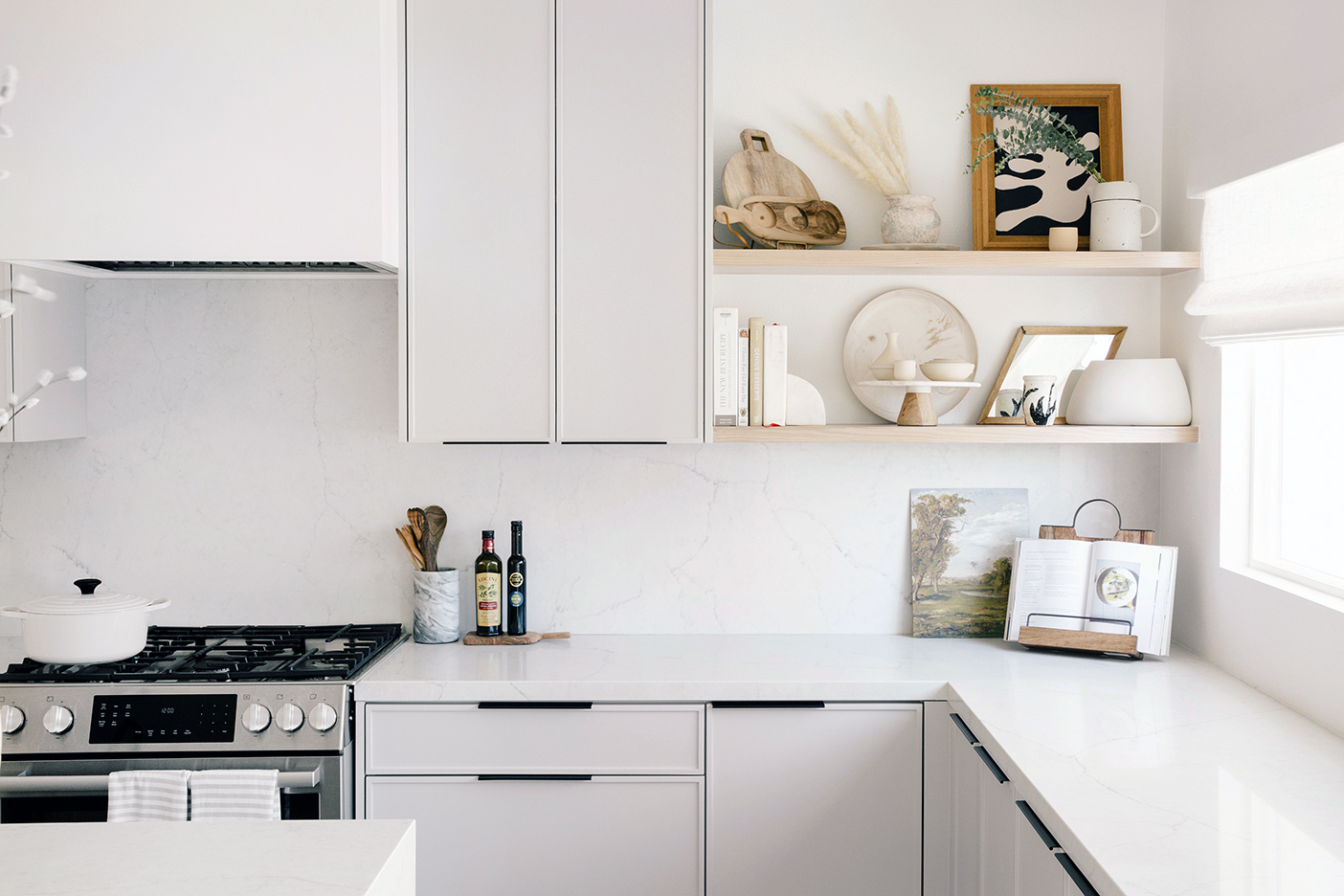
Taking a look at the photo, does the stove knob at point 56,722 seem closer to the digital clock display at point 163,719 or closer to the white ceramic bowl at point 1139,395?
the digital clock display at point 163,719

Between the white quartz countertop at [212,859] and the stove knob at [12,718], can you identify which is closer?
the white quartz countertop at [212,859]

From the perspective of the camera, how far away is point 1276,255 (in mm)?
1929

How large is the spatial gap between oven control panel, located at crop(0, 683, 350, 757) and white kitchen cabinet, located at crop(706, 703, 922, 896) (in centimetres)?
89

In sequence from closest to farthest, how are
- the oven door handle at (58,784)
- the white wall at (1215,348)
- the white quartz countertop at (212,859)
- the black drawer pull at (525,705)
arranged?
the white quartz countertop at (212,859), the white wall at (1215,348), the oven door handle at (58,784), the black drawer pull at (525,705)

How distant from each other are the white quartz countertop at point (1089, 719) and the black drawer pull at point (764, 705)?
0.07 feet

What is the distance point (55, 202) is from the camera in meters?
2.13

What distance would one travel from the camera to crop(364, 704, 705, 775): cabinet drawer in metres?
2.18

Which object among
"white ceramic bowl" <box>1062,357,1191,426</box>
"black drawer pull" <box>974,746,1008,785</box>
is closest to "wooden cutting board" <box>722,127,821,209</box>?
"white ceramic bowl" <box>1062,357,1191,426</box>

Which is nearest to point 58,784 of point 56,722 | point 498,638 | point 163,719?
point 56,722

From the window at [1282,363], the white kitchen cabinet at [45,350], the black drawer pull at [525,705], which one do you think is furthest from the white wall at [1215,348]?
the white kitchen cabinet at [45,350]

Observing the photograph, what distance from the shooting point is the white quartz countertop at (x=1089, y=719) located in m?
1.32

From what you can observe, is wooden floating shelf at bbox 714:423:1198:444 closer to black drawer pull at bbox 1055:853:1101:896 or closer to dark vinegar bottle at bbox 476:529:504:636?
dark vinegar bottle at bbox 476:529:504:636

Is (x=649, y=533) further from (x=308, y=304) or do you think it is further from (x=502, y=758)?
(x=308, y=304)

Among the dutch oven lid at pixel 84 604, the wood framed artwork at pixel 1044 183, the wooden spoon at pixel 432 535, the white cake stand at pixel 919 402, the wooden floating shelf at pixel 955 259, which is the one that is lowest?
the dutch oven lid at pixel 84 604
